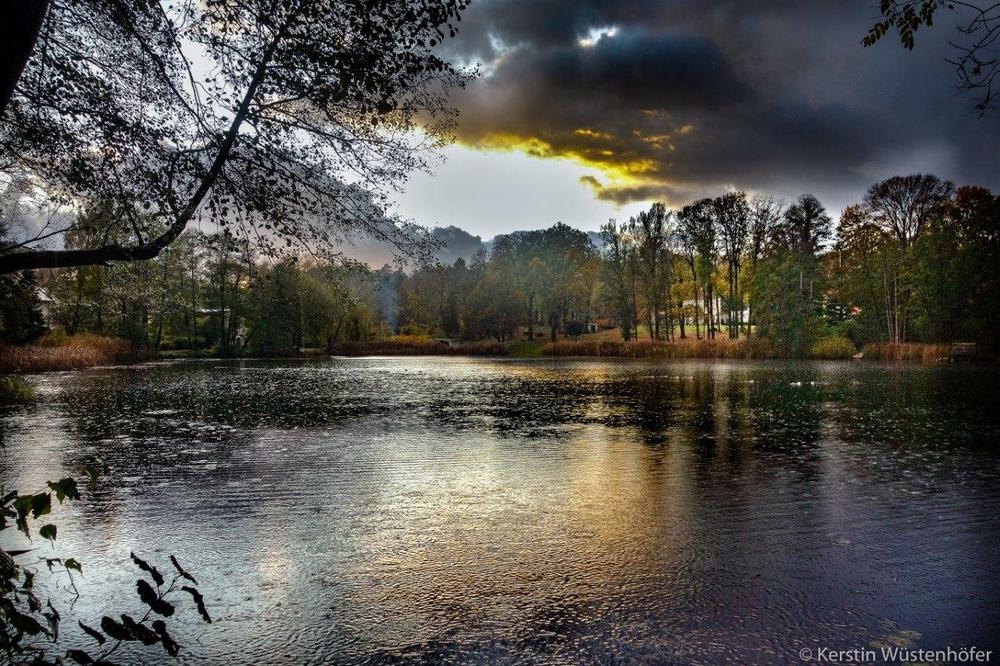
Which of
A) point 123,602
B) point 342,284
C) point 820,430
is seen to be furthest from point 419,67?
point 820,430

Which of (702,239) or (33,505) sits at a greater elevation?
(702,239)

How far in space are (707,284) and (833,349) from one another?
15.8 meters

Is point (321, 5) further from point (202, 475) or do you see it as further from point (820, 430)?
point (820, 430)

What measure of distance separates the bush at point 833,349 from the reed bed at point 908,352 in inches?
46.5

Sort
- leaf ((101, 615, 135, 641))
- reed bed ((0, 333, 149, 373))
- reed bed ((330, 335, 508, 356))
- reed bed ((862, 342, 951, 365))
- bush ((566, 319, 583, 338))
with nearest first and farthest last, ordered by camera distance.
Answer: leaf ((101, 615, 135, 641)) < reed bed ((0, 333, 149, 373)) < reed bed ((862, 342, 951, 365)) < reed bed ((330, 335, 508, 356)) < bush ((566, 319, 583, 338))

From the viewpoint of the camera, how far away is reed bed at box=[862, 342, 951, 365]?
4097 cm

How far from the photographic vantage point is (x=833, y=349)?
46719 millimetres

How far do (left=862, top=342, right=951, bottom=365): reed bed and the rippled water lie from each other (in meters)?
32.0

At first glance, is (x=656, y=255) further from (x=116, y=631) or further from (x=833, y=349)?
(x=116, y=631)

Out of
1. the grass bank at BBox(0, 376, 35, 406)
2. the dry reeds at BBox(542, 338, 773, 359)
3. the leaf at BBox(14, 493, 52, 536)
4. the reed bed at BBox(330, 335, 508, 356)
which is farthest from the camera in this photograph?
the reed bed at BBox(330, 335, 508, 356)

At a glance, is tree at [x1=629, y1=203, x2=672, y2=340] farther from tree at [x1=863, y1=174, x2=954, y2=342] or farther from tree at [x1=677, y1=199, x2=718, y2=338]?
tree at [x1=863, y1=174, x2=954, y2=342]

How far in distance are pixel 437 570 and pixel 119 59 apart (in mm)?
6060

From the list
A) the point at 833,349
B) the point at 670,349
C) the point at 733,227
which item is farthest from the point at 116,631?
the point at 733,227

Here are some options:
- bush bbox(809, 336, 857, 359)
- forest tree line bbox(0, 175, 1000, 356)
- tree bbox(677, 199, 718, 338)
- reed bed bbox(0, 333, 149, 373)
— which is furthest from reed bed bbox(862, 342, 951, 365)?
reed bed bbox(0, 333, 149, 373)
